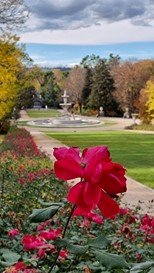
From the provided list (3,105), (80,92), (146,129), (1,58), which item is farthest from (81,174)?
(80,92)

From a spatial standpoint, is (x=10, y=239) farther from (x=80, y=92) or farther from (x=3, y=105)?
(x=80, y=92)

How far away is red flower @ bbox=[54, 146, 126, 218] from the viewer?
1.18m

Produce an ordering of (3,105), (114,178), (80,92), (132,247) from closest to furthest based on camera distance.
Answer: (114,178) → (132,247) → (3,105) → (80,92)

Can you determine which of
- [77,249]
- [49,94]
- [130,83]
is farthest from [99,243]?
[49,94]

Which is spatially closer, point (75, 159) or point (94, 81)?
point (75, 159)

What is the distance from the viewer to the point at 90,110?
205 feet

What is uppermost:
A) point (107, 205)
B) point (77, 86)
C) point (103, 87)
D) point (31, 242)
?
point (77, 86)

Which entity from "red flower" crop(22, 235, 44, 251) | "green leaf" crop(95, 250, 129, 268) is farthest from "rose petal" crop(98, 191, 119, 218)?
"red flower" crop(22, 235, 44, 251)

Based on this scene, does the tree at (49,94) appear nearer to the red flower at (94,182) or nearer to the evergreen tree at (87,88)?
the evergreen tree at (87,88)

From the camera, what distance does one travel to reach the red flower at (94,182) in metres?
1.18

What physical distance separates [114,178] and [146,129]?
38.0 meters

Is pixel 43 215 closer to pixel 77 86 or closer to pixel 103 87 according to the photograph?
pixel 103 87

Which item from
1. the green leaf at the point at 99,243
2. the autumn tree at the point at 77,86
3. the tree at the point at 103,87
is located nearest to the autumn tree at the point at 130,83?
the tree at the point at 103,87

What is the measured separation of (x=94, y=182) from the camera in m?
1.18
